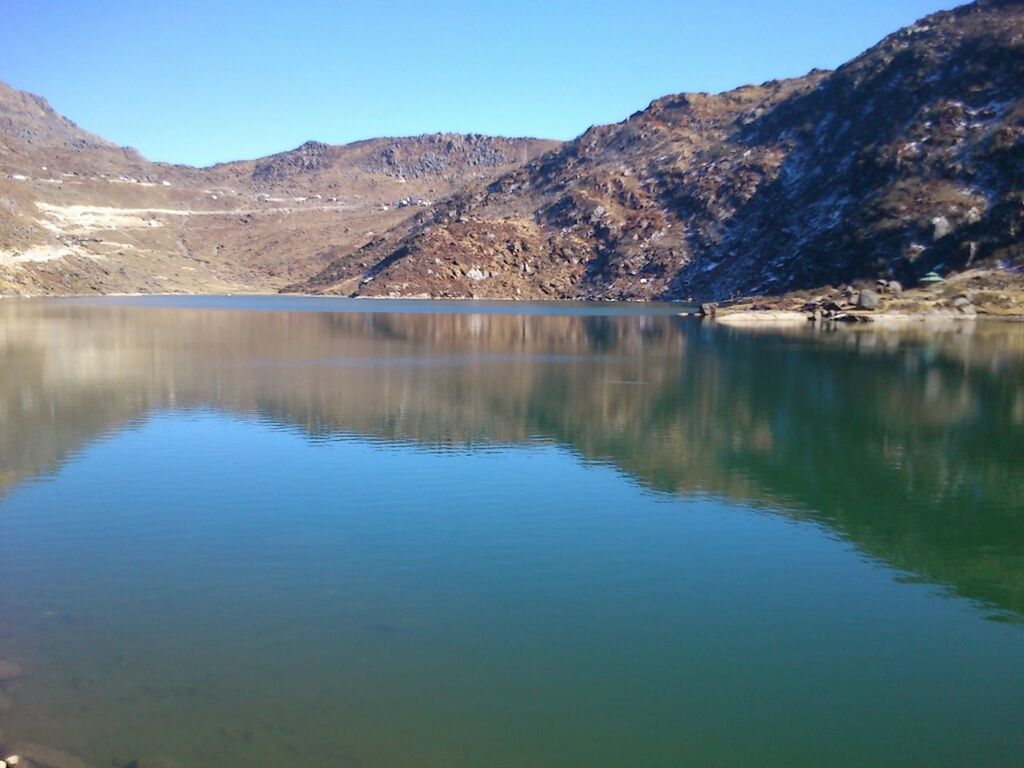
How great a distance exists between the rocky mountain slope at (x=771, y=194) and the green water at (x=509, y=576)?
266 ft

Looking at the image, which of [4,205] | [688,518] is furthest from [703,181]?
[688,518]

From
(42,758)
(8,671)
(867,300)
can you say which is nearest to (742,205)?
(867,300)

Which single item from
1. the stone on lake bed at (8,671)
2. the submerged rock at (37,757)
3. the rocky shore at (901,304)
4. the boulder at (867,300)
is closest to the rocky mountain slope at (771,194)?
the rocky shore at (901,304)

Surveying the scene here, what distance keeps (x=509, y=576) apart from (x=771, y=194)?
462 ft

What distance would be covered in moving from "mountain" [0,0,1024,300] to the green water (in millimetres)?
81837

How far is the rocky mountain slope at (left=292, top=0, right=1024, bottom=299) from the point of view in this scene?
113438mm

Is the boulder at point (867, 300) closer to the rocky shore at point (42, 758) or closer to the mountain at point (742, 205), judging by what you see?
the mountain at point (742, 205)

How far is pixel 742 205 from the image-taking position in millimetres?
151125

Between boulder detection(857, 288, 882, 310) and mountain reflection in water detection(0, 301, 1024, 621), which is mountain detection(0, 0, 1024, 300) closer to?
boulder detection(857, 288, 882, 310)

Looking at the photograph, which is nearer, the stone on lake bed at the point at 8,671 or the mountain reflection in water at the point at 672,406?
the stone on lake bed at the point at 8,671

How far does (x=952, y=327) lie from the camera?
8738 cm

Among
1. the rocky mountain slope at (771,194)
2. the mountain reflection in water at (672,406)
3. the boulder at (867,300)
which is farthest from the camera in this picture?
the rocky mountain slope at (771,194)

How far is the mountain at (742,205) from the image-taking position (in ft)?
374

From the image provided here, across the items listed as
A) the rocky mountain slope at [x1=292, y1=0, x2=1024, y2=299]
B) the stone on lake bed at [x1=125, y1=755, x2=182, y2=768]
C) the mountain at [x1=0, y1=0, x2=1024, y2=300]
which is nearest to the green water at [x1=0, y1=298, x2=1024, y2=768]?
the stone on lake bed at [x1=125, y1=755, x2=182, y2=768]
